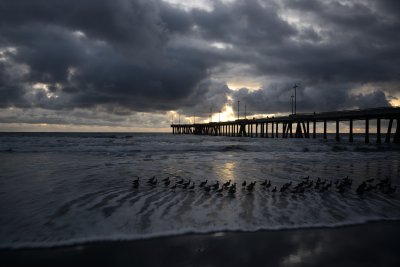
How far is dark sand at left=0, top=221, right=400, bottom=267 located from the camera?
3.65 m

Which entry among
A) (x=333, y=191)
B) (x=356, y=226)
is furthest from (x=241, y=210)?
(x=333, y=191)

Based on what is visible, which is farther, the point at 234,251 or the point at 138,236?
the point at 138,236

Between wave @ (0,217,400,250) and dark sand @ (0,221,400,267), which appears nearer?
dark sand @ (0,221,400,267)

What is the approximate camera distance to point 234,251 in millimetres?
3953

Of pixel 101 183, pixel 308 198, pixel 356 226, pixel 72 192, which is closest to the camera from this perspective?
pixel 356 226

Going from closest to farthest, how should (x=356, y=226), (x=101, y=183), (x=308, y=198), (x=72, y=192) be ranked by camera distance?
(x=356, y=226) → (x=308, y=198) → (x=72, y=192) → (x=101, y=183)

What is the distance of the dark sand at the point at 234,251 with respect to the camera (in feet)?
12.0

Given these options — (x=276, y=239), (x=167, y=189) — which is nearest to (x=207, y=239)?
(x=276, y=239)

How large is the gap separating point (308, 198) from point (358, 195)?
1.57 meters

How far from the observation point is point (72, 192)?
766cm

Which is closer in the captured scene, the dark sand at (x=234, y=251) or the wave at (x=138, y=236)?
the dark sand at (x=234, y=251)

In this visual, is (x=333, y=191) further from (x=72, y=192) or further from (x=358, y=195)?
(x=72, y=192)

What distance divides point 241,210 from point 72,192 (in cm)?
479

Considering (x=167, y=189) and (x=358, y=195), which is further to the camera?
(x=167, y=189)
